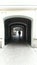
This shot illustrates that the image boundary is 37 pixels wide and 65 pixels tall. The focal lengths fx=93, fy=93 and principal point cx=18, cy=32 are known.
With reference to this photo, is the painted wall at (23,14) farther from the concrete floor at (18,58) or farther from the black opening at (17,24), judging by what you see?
Answer: the black opening at (17,24)

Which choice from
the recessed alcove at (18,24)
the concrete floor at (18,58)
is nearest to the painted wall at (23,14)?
the recessed alcove at (18,24)

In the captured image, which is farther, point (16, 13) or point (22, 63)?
point (16, 13)
